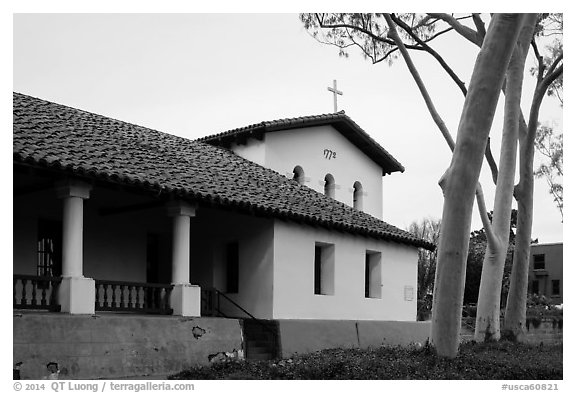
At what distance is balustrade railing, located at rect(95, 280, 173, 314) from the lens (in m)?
14.7

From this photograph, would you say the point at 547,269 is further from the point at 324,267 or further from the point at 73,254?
the point at 73,254

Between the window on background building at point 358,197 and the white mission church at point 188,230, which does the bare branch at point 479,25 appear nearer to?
the white mission church at point 188,230

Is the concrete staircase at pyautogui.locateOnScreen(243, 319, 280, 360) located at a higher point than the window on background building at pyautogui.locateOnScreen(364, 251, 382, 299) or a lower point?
lower

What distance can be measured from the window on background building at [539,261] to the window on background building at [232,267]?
4606cm

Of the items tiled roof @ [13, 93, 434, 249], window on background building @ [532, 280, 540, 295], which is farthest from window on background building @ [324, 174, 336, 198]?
window on background building @ [532, 280, 540, 295]

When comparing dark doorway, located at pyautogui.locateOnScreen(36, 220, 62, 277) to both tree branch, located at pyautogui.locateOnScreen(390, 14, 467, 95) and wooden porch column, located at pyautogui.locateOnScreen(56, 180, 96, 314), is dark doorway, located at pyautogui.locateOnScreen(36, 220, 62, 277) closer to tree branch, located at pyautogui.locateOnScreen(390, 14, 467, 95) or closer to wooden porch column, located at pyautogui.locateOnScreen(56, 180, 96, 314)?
wooden porch column, located at pyautogui.locateOnScreen(56, 180, 96, 314)

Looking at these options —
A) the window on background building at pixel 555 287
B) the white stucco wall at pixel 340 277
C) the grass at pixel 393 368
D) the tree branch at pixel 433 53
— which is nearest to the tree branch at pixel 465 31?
the tree branch at pixel 433 53

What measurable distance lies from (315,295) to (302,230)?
5.45 feet

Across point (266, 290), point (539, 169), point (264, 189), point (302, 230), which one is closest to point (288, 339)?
point (266, 290)

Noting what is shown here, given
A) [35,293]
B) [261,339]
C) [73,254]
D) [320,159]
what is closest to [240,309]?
[261,339]

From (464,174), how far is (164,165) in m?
6.88

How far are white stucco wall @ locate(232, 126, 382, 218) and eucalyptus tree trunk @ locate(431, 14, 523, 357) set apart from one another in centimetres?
1075

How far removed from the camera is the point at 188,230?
15.8 m

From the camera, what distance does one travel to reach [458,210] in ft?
43.4
